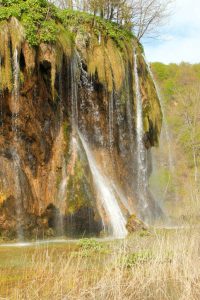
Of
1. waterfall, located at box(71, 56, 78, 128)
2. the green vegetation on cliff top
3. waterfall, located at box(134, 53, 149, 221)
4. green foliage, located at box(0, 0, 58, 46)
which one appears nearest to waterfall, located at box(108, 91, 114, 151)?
waterfall, located at box(71, 56, 78, 128)

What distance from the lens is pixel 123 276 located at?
6.81 metres

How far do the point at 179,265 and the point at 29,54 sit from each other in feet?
30.5

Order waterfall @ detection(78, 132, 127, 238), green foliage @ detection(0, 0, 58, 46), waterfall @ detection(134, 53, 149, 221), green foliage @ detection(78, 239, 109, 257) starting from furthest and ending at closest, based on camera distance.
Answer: waterfall @ detection(134, 53, 149, 221)
waterfall @ detection(78, 132, 127, 238)
green foliage @ detection(0, 0, 58, 46)
green foliage @ detection(78, 239, 109, 257)

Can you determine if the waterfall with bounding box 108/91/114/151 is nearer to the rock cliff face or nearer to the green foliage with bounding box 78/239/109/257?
the rock cliff face

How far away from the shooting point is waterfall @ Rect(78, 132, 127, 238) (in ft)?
50.1

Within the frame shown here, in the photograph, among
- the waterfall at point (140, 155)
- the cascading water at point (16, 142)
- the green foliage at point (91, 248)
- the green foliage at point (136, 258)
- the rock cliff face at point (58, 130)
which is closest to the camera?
the green foliage at point (136, 258)

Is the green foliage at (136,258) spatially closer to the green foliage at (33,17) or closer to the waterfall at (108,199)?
the waterfall at (108,199)

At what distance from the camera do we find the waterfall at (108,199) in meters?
15.3

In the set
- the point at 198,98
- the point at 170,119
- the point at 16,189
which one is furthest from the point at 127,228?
the point at 170,119

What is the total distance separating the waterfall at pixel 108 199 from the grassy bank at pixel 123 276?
268 inches

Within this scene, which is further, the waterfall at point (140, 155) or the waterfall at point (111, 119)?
the waterfall at point (140, 155)

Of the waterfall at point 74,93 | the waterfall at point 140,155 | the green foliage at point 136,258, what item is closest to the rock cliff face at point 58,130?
the waterfall at point 74,93

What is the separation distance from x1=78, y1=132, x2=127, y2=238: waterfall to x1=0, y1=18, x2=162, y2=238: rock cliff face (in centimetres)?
19

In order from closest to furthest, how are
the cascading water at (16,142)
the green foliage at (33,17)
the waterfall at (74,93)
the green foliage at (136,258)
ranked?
the green foliage at (136,258), the cascading water at (16,142), the green foliage at (33,17), the waterfall at (74,93)
